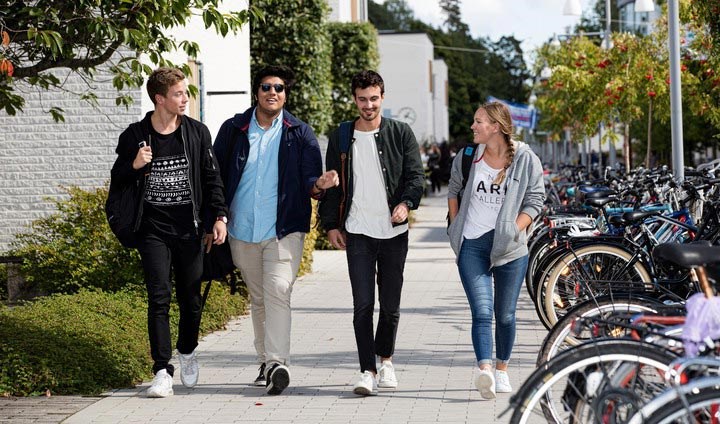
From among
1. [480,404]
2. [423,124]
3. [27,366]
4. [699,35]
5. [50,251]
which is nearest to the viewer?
[480,404]

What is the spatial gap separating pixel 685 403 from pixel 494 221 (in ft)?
11.7

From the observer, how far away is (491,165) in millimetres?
7680

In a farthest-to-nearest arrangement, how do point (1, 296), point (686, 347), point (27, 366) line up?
point (1, 296)
point (27, 366)
point (686, 347)

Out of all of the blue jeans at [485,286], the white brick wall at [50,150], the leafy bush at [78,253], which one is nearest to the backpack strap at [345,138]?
the blue jeans at [485,286]

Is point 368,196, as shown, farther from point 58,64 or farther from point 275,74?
point 58,64

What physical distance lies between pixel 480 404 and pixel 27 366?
2864mm

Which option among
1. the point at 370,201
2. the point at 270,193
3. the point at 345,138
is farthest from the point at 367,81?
the point at 270,193

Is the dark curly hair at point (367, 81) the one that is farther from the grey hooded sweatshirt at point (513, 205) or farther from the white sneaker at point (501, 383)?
the white sneaker at point (501, 383)

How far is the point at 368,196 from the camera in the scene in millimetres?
7832

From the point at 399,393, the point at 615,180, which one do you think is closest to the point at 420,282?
the point at 615,180

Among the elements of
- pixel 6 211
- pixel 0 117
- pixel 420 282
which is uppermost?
pixel 0 117

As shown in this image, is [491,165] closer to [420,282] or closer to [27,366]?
[27,366]

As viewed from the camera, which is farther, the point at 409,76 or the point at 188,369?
the point at 409,76

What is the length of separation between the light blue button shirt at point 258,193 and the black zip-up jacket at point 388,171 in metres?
0.33
